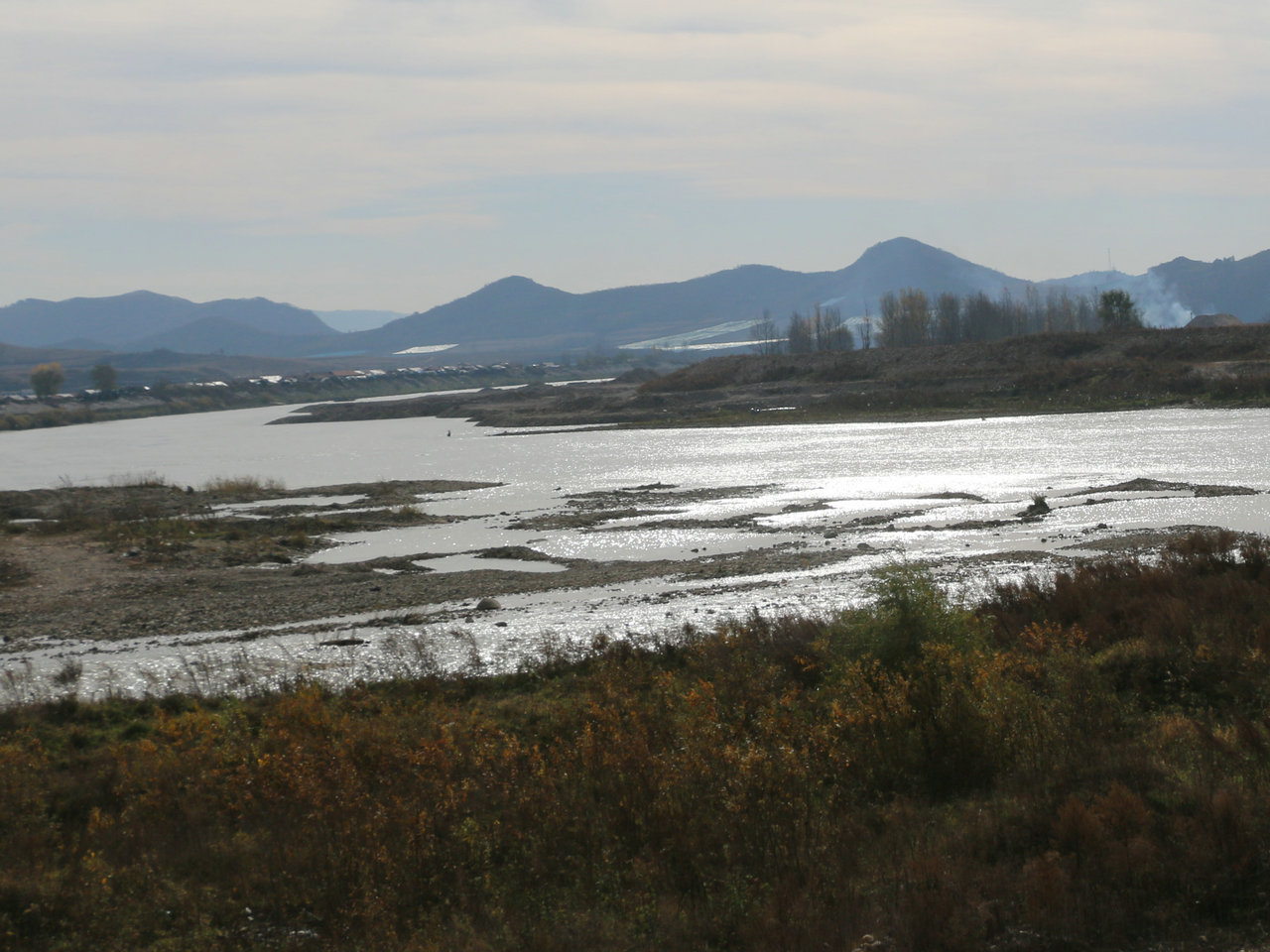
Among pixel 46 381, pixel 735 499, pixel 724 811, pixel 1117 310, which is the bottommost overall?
pixel 735 499

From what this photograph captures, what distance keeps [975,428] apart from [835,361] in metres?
40.7

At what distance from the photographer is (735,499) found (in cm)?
3916

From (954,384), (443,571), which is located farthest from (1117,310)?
(443,571)

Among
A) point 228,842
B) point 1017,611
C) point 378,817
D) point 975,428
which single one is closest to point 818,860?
point 378,817

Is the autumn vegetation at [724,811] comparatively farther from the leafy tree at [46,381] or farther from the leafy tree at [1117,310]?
the leafy tree at [46,381]

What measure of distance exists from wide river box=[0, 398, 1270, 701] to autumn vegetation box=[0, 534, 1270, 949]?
6366mm

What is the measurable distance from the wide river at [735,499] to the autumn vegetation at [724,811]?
6366 mm

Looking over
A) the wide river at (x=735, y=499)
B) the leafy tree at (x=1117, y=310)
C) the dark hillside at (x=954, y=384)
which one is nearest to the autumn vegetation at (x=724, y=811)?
the wide river at (x=735, y=499)

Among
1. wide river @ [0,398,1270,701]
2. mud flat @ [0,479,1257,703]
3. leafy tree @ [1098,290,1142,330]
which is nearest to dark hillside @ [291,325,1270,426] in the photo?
wide river @ [0,398,1270,701]

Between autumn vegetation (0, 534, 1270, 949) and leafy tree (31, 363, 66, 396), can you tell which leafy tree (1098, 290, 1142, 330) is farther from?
leafy tree (31, 363, 66, 396)

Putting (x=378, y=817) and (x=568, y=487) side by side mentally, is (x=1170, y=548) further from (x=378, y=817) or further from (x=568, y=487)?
(x=568, y=487)

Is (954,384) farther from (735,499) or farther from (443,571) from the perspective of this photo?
(443,571)

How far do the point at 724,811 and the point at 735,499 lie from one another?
1222 inches

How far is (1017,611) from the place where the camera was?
1669 cm
